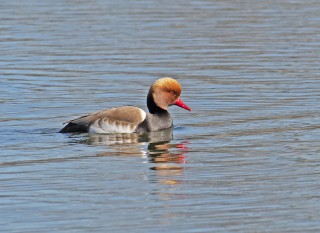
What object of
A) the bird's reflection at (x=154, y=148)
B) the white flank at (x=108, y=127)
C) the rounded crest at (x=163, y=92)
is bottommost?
the bird's reflection at (x=154, y=148)

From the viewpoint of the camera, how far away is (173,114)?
16297mm

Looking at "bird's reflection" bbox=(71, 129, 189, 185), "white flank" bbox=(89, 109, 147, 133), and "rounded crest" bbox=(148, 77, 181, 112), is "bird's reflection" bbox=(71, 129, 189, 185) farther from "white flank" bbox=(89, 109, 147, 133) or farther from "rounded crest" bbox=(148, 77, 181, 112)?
"rounded crest" bbox=(148, 77, 181, 112)

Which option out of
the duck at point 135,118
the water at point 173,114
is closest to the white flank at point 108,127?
the duck at point 135,118

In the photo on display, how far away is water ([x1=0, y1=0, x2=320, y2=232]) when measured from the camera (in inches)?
381

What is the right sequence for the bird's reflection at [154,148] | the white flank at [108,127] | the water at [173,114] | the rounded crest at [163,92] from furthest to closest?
1. the rounded crest at [163,92]
2. the white flank at [108,127]
3. the bird's reflection at [154,148]
4. the water at [173,114]

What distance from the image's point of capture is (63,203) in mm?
9992

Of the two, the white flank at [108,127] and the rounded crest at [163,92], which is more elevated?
the rounded crest at [163,92]

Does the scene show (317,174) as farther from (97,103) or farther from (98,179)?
(97,103)

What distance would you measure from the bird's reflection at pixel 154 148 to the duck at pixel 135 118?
3.7 inches

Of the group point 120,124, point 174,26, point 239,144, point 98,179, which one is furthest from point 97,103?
point 174,26

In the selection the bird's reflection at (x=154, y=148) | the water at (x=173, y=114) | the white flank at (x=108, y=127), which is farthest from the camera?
the white flank at (x=108, y=127)

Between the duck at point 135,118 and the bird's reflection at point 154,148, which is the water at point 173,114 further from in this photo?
the duck at point 135,118

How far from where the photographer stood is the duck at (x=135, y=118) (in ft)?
46.7

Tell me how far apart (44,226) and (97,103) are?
7.53 m
